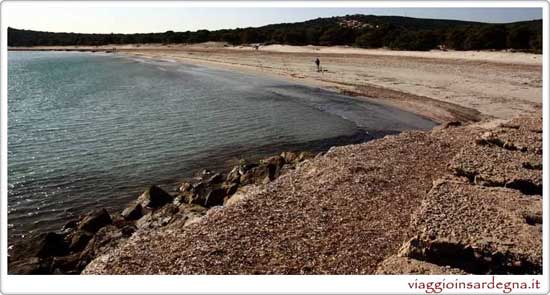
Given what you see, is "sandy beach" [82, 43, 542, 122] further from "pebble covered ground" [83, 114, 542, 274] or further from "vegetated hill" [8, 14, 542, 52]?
"pebble covered ground" [83, 114, 542, 274]

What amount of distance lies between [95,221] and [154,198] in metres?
1.83

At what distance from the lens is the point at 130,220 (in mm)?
11570

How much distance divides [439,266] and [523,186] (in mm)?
3468

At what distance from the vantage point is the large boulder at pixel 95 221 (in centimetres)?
1088

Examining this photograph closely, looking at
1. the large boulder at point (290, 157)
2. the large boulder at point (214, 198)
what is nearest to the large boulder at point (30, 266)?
the large boulder at point (214, 198)

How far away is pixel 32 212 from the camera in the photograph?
1239cm

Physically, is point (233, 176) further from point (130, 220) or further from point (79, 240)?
point (79, 240)

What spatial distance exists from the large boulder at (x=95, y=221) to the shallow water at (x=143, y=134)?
1.27 m

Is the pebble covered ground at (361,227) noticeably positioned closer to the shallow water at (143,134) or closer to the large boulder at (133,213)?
the large boulder at (133,213)

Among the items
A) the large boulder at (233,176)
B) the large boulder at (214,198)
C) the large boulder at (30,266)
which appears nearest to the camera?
the large boulder at (30,266)

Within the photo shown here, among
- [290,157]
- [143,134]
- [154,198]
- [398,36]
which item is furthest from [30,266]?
[398,36]

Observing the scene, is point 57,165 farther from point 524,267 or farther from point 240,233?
point 524,267

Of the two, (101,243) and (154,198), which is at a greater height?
(154,198)

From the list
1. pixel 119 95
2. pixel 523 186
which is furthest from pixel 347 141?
pixel 119 95
